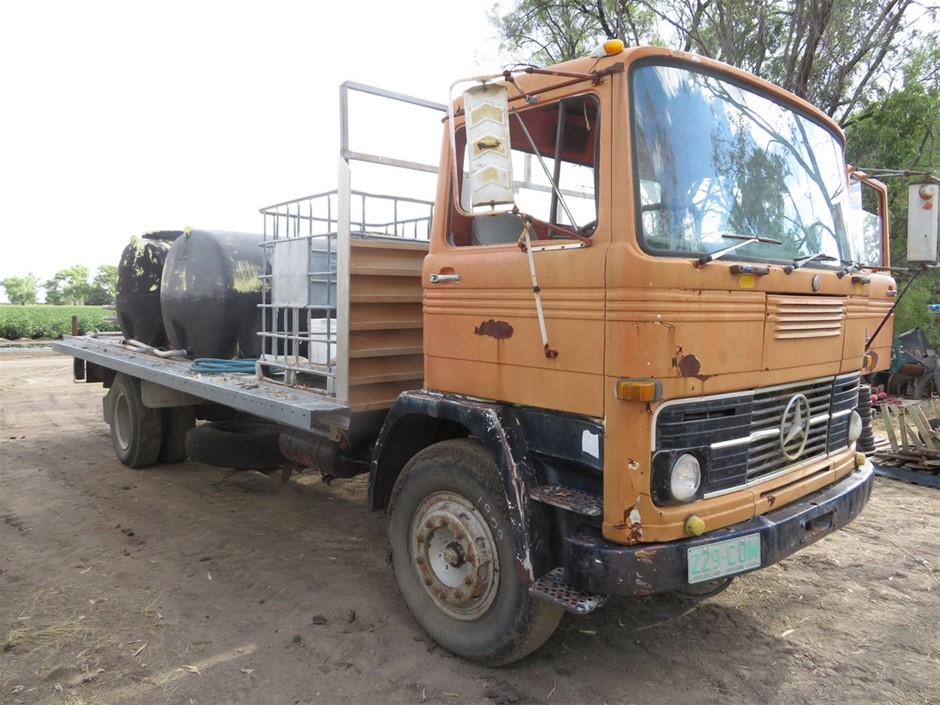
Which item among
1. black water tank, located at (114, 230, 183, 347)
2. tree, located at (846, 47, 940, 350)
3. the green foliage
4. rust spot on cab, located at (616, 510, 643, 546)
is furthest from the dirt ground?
the green foliage

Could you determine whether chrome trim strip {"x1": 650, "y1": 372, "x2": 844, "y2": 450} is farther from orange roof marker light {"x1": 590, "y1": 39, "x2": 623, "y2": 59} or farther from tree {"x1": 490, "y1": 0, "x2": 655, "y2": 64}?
tree {"x1": 490, "y1": 0, "x2": 655, "y2": 64}

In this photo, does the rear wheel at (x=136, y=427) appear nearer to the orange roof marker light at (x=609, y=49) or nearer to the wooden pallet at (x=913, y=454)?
the orange roof marker light at (x=609, y=49)

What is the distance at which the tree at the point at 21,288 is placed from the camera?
2338 inches

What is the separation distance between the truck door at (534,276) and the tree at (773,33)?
10.7m

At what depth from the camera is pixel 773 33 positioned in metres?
13.5

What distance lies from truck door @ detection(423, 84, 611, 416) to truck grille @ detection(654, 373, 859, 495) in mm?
327

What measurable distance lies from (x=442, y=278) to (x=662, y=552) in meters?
1.62

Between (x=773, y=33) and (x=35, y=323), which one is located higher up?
(x=773, y=33)

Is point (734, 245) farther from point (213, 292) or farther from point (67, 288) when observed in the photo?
point (67, 288)

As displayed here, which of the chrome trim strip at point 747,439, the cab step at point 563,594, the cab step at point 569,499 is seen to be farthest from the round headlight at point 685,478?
the cab step at point 563,594

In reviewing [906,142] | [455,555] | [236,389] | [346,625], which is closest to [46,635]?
[346,625]

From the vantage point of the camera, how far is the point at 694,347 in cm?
265

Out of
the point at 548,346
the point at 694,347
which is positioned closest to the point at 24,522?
the point at 548,346

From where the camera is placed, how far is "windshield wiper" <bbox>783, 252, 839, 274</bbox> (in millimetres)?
2952
